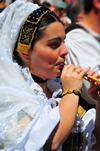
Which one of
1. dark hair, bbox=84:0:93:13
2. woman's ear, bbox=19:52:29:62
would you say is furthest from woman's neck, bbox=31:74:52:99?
dark hair, bbox=84:0:93:13

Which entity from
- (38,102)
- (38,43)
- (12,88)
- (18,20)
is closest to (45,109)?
(38,102)

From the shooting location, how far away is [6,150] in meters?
0.79

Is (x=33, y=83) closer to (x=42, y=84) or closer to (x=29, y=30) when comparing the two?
(x=42, y=84)

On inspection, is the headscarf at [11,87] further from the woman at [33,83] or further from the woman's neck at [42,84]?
the woman's neck at [42,84]

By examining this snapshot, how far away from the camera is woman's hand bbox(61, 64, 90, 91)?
0.98 m

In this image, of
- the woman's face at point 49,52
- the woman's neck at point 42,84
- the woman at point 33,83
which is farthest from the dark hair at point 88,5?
the woman's neck at point 42,84

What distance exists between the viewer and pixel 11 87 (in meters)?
0.91

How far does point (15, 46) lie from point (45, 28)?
0.21 metres

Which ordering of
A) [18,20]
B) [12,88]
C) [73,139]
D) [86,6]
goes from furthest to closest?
[73,139], [18,20], [12,88], [86,6]

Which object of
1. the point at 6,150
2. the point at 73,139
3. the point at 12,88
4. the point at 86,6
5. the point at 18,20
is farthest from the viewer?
the point at 73,139

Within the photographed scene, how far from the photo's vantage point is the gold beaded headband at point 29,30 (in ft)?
3.51

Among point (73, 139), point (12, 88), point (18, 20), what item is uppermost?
point (18, 20)

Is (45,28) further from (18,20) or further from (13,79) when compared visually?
(13,79)

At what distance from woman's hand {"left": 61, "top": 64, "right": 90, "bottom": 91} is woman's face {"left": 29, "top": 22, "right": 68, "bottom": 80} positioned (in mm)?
83
